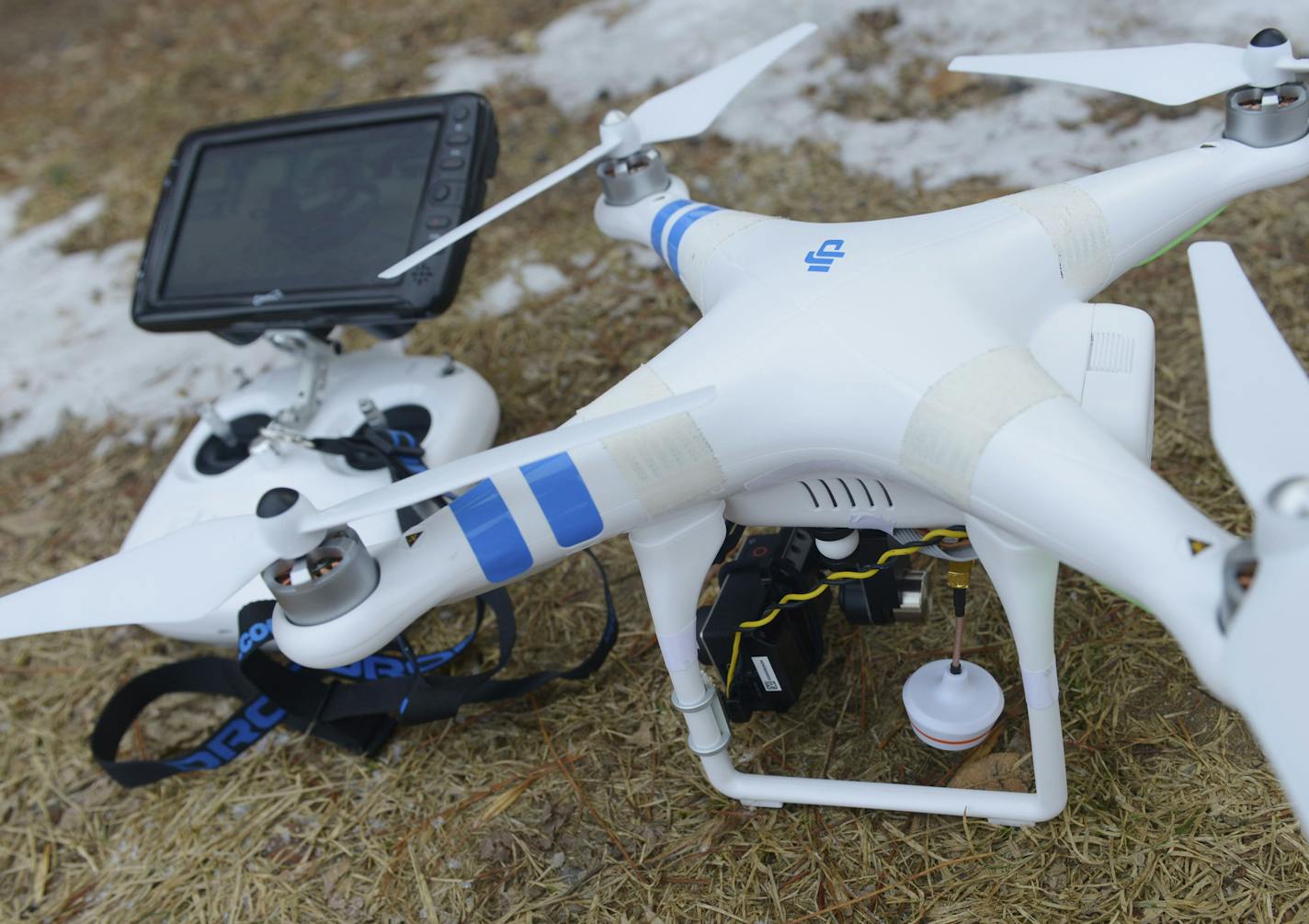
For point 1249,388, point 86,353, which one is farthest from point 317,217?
point 1249,388

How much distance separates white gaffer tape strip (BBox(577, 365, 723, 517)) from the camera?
1172mm

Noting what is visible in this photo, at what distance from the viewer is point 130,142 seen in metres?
3.44

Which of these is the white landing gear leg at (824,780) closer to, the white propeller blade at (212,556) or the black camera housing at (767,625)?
the black camera housing at (767,625)

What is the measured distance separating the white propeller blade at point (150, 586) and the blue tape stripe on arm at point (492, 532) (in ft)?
0.67

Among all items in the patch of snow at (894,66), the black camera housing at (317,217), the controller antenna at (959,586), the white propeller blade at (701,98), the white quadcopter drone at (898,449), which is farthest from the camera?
the patch of snow at (894,66)

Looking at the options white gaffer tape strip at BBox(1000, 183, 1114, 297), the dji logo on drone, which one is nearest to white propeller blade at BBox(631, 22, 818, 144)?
the dji logo on drone

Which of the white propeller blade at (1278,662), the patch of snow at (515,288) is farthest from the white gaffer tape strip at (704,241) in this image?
the patch of snow at (515,288)

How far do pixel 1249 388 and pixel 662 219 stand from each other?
863 mm

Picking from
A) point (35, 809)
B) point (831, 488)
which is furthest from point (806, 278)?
point (35, 809)

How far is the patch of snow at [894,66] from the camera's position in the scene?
8.07 ft

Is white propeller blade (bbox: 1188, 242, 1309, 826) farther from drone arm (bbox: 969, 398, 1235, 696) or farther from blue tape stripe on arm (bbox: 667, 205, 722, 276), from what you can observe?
blue tape stripe on arm (bbox: 667, 205, 722, 276)

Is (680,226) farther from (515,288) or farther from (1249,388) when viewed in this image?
(515,288)

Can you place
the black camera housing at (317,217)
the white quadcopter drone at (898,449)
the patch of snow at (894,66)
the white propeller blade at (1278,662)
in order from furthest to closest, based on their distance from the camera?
the patch of snow at (894,66) < the black camera housing at (317,217) < the white quadcopter drone at (898,449) < the white propeller blade at (1278,662)

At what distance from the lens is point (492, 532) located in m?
1.20
